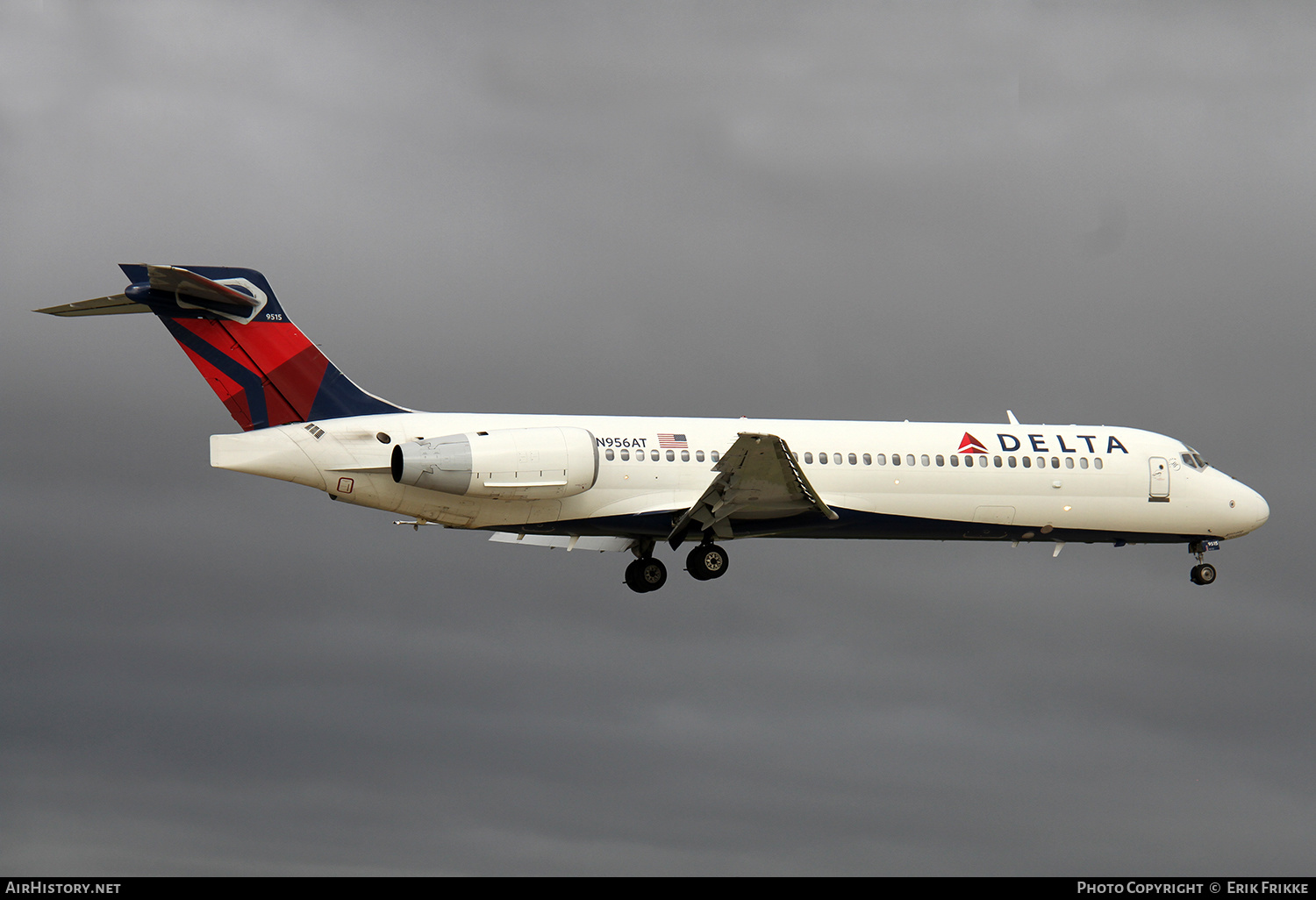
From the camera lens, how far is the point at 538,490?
1054 inches

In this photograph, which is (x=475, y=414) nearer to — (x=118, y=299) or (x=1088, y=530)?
(x=118, y=299)

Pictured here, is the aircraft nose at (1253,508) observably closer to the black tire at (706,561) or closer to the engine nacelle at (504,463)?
the black tire at (706,561)

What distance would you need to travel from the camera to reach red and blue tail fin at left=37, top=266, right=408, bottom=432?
2588 centimetres

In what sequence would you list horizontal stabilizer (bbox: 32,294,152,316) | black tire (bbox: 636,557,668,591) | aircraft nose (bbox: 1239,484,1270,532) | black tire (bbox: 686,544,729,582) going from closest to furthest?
horizontal stabilizer (bbox: 32,294,152,316), black tire (bbox: 686,544,729,582), black tire (bbox: 636,557,668,591), aircraft nose (bbox: 1239,484,1270,532)

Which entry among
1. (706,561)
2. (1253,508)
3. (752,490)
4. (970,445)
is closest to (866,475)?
(970,445)

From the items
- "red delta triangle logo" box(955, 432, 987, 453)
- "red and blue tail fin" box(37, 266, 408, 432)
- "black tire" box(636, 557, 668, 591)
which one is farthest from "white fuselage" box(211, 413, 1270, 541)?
"black tire" box(636, 557, 668, 591)

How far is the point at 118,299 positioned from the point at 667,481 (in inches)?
409

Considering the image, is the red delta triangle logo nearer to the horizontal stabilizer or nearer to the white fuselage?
the white fuselage

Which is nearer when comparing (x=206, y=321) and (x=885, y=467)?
(x=206, y=321)

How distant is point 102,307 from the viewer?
25.7 meters

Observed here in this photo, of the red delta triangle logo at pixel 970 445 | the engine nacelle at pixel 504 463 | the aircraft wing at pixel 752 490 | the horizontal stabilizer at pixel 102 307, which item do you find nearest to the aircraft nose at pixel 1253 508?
the red delta triangle logo at pixel 970 445

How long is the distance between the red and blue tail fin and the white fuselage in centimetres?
40

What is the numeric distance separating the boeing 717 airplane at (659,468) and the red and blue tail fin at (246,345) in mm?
30

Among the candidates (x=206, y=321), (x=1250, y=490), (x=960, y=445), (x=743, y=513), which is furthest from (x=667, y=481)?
(x=1250, y=490)
